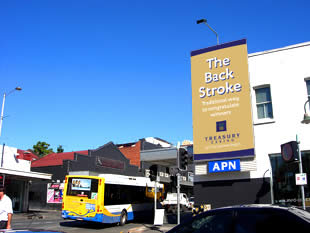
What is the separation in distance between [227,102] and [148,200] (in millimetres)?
10428

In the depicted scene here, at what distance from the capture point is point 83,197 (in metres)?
19.0

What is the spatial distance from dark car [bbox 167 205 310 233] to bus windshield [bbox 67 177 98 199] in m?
14.6

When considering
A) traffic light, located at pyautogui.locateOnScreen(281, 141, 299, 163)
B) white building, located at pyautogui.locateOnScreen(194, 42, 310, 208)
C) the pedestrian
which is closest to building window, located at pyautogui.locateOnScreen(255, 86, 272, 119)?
white building, located at pyautogui.locateOnScreen(194, 42, 310, 208)

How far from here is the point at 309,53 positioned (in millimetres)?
16438

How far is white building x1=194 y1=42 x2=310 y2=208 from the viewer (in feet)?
52.5

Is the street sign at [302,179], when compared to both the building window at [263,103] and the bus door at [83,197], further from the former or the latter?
the bus door at [83,197]

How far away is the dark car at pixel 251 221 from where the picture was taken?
15.0 feet

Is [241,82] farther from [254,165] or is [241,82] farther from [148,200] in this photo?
[148,200]

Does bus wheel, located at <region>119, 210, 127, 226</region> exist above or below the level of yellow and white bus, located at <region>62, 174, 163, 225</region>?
below

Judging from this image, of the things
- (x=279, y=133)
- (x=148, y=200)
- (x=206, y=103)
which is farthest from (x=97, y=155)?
(x=279, y=133)

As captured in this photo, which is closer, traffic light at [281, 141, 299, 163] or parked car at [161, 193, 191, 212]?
traffic light at [281, 141, 299, 163]

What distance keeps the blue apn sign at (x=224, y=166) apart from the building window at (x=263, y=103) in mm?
2745

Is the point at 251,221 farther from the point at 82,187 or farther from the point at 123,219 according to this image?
the point at 123,219

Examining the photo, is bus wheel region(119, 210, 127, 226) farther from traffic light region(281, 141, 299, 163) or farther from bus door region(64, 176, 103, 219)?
traffic light region(281, 141, 299, 163)
